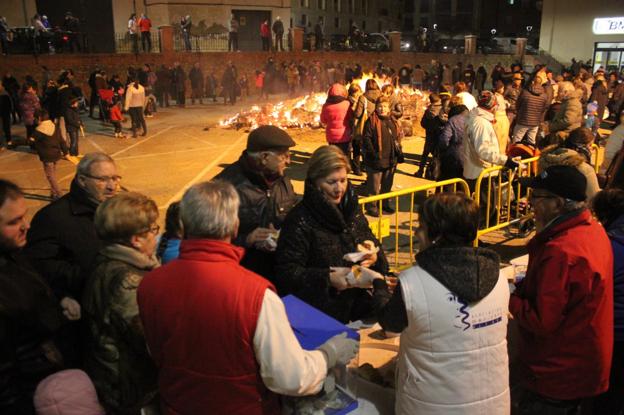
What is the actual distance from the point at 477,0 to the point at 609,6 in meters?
44.1

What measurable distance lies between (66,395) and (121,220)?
89 cm

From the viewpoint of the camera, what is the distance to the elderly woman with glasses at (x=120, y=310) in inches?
104

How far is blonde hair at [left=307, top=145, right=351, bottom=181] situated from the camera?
3.60m

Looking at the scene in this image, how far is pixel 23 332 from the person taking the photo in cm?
263

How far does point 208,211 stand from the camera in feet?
7.77

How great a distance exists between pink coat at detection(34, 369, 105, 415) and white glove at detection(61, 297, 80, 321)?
1.59 ft

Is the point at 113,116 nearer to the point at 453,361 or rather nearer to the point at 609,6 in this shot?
the point at 453,361

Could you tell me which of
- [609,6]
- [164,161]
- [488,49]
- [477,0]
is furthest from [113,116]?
[477,0]

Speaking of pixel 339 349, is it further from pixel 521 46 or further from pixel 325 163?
pixel 521 46

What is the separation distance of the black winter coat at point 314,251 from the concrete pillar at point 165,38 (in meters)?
30.6

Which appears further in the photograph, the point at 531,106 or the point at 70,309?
the point at 531,106

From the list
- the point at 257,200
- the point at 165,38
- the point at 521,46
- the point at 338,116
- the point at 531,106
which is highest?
the point at 165,38

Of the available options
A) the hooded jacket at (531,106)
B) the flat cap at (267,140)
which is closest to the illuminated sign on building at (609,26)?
the hooded jacket at (531,106)

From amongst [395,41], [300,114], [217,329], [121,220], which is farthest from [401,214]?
[395,41]
